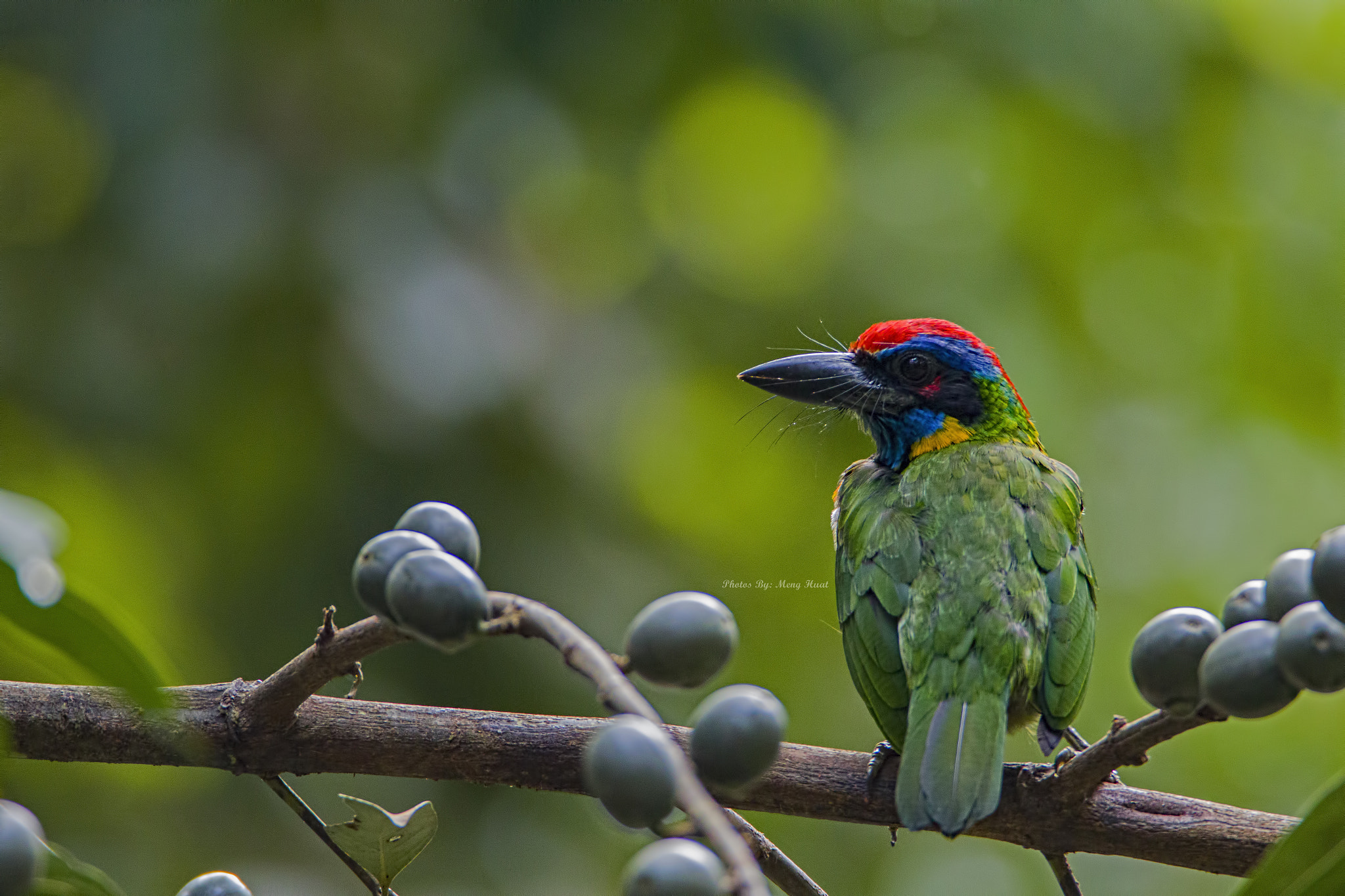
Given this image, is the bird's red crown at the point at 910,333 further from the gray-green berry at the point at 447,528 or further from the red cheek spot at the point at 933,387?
the gray-green berry at the point at 447,528

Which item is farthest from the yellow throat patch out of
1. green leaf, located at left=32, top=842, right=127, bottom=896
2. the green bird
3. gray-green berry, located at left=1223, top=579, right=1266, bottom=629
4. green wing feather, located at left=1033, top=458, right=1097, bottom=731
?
green leaf, located at left=32, top=842, right=127, bottom=896

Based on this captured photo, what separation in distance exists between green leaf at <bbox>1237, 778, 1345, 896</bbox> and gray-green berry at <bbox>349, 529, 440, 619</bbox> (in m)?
0.84

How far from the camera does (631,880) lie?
974mm

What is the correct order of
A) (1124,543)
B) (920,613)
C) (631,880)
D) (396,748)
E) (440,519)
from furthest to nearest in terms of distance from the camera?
1. (1124,543)
2. (920,613)
3. (396,748)
4. (440,519)
5. (631,880)

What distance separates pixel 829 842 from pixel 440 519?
12.1 ft

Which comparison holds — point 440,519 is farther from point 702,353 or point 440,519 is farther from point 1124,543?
Result: point 1124,543

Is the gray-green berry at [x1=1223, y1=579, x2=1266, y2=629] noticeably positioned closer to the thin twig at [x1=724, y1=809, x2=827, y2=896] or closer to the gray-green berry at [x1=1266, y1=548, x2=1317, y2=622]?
the gray-green berry at [x1=1266, y1=548, x2=1317, y2=622]

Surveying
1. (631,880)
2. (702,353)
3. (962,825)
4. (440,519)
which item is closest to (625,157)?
(702,353)

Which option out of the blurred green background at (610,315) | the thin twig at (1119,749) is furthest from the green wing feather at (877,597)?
the blurred green background at (610,315)

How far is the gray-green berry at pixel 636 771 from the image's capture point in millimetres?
1030

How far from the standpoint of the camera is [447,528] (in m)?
1.33

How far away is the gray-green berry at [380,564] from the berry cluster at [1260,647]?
81 centimetres

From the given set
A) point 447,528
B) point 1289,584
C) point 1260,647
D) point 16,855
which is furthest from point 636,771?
point 1289,584

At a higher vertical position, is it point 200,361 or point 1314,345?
point 1314,345
